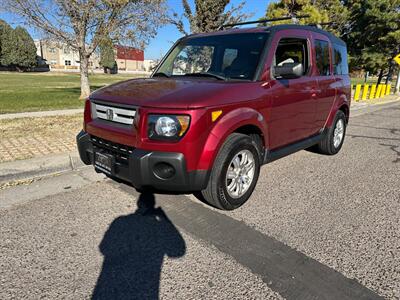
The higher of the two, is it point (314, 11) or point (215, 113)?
point (314, 11)

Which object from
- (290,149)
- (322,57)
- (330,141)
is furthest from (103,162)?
(330,141)

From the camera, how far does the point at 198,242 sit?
2.85 metres

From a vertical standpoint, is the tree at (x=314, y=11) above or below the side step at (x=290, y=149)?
above

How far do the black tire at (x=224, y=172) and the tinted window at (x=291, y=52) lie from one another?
44.8 inches

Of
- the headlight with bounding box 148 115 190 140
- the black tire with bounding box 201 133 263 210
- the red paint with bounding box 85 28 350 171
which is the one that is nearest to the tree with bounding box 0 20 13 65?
the red paint with bounding box 85 28 350 171

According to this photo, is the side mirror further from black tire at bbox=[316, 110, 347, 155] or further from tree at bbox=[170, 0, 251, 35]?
tree at bbox=[170, 0, 251, 35]

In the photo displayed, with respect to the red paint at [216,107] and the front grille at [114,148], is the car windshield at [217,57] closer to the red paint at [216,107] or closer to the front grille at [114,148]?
the red paint at [216,107]

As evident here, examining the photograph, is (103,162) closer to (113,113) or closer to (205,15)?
(113,113)

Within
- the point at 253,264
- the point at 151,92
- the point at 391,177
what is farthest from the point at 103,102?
the point at 391,177

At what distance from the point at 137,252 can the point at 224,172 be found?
1153 mm

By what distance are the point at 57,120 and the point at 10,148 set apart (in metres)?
2.83

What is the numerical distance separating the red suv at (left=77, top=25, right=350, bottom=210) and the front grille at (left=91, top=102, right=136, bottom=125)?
0.01m

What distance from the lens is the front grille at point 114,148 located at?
10.3 feet

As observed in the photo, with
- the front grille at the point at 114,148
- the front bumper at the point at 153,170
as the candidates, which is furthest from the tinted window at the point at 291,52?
the front grille at the point at 114,148
